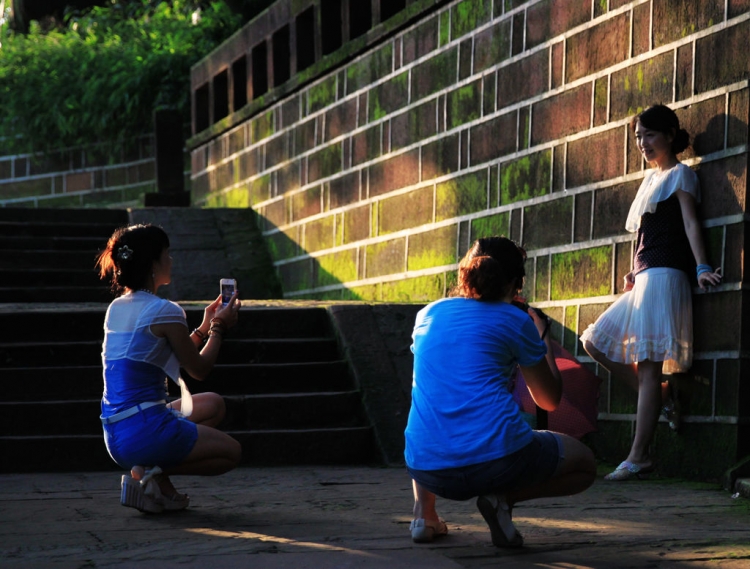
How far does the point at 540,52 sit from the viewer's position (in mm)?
7098

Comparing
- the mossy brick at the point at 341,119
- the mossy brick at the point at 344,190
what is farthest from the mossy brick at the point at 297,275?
the mossy brick at the point at 341,119

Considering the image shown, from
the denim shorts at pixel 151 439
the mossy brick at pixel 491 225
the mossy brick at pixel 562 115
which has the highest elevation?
the mossy brick at pixel 562 115

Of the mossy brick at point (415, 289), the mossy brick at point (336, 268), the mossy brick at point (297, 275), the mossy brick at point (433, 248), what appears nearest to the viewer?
the mossy brick at point (433, 248)

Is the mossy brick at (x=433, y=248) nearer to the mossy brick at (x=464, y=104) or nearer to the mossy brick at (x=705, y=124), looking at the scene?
the mossy brick at (x=464, y=104)

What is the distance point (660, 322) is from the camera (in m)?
5.64

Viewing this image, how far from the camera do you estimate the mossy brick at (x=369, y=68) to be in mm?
9133

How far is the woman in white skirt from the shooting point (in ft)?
18.5

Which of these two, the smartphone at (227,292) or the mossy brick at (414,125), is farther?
the mossy brick at (414,125)

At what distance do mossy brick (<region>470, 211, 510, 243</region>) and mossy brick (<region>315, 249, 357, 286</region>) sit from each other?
80.6 inches

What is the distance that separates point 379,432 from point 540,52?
2300 mm

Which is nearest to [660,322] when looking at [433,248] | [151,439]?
[151,439]

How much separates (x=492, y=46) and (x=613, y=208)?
1726mm

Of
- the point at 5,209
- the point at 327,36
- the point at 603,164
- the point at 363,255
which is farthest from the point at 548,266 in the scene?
the point at 5,209

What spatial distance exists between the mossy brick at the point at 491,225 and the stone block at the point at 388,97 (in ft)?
4.64
